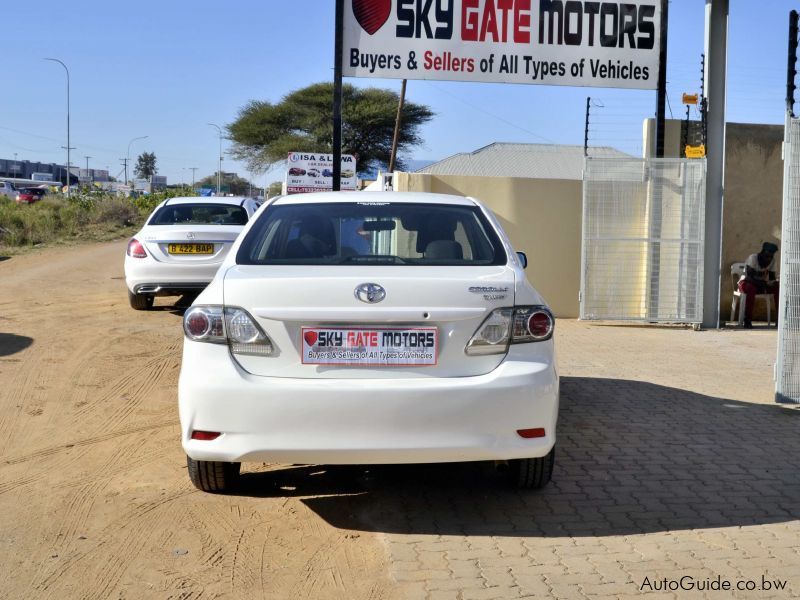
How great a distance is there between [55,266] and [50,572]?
54.7ft

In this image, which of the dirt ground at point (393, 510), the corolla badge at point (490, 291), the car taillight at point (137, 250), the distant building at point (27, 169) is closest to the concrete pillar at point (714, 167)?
the dirt ground at point (393, 510)

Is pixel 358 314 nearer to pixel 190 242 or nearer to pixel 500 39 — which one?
pixel 500 39

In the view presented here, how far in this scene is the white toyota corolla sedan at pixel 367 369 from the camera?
4.30 meters

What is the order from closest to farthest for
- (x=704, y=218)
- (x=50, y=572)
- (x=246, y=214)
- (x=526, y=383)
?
1. (x=50, y=572)
2. (x=526, y=383)
3. (x=704, y=218)
4. (x=246, y=214)

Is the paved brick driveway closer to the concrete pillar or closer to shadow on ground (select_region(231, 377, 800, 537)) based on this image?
shadow on ground (select_region(231, 377, 800, 537))

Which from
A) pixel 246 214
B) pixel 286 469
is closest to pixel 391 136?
pixel 246 214

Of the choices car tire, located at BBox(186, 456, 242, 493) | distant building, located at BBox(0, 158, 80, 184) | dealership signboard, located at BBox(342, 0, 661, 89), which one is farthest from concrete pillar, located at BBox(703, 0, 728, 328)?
distant building, located at BBox(0, 158, 80, 184)

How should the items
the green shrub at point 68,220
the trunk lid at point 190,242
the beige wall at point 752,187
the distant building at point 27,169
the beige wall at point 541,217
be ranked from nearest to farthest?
the trunk lid at point 190,242 < the beige wall at point 541,217 < the beige wall at point 752,187 < the green shrub at point 68,220 < the distant building at point 27,169

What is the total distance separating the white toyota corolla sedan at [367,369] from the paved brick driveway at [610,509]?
17.0 inches

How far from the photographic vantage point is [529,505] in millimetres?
4953

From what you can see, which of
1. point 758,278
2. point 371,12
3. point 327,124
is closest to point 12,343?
point 371,12

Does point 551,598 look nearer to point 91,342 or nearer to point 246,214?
point 91,342
